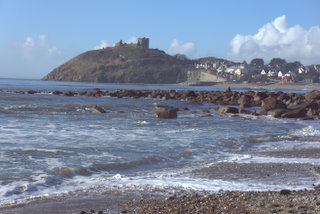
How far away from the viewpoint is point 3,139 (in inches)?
385

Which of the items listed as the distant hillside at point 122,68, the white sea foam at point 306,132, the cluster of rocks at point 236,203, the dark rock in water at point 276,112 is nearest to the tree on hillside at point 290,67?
the distant hillside at point 122,68

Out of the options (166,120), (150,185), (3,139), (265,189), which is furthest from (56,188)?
(166,120)

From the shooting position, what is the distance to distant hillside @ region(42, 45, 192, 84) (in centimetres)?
15682

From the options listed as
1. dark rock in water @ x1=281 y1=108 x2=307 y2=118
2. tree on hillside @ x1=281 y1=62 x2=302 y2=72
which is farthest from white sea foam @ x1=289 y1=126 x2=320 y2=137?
tree on hillside @ x1=281 y1=62 x2=302 y2=72

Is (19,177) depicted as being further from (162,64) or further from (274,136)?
(162,64)

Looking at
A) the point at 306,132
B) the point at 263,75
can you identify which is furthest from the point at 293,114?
the point at 263,75

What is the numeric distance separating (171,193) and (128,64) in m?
164

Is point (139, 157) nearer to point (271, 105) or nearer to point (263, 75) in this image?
point (271, 105)

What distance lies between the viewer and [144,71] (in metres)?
160

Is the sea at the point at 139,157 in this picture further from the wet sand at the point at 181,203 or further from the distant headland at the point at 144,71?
the distant headland at the point at 144,71

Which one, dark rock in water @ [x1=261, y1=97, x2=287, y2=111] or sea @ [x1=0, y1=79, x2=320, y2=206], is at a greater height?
dark rock in water @ [x1=261, y1=97, x2=287, y2=111]

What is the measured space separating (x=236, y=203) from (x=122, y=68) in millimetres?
161677

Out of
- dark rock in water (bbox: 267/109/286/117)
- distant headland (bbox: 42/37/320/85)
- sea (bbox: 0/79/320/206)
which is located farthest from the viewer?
distant headland (bbox: 42/37/320/85)

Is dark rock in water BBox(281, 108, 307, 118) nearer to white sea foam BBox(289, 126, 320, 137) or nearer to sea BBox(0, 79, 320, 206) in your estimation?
white sea foam BBox(289, 126, 320, 137)
